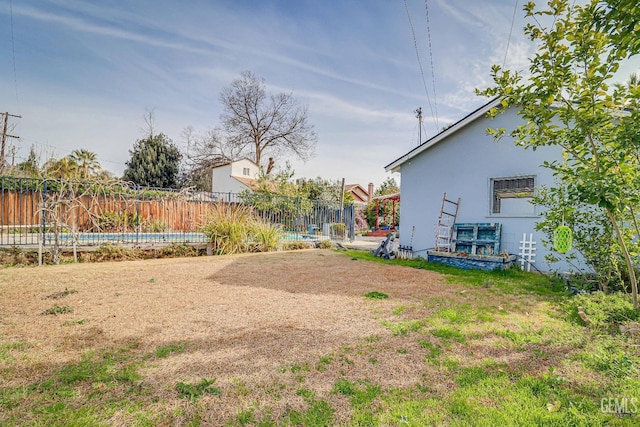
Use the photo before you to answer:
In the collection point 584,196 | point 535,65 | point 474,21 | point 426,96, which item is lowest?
point 584,196

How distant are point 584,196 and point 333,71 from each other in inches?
488

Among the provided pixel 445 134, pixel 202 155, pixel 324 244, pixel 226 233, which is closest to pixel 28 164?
pixel 226 233

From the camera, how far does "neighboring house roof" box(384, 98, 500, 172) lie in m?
8.55

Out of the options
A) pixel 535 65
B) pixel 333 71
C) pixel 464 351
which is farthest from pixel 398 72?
pixel 464 351

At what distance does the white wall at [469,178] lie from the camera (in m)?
8.12

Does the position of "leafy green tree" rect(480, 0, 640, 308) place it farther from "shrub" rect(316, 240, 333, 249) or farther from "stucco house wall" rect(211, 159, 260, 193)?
"stucco house wall" rect(211, 159, 260, 193)

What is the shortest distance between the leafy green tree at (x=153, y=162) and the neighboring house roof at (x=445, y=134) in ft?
81.9

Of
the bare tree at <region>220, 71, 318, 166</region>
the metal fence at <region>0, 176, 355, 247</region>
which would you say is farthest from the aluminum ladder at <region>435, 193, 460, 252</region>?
the bare tree at <region>220, 71, 318, 166</region>

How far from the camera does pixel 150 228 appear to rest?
12.7 metres

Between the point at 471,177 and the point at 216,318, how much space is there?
8.27 metres

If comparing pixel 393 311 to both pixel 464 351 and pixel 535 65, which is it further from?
pixel 535 65

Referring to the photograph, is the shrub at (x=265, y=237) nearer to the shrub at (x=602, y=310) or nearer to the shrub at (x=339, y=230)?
the shrub at (x=339, y=230)

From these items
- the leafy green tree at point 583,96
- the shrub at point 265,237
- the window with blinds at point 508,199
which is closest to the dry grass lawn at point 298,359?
the leafy green tree at point 583,96

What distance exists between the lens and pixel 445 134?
9.48m
